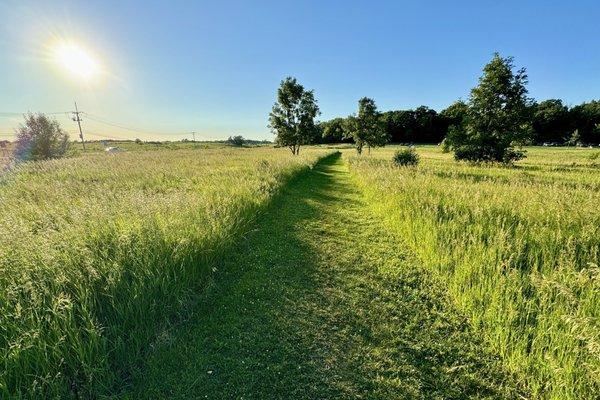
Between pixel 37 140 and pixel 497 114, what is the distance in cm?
4544

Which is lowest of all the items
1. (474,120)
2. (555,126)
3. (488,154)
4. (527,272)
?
(527,272)

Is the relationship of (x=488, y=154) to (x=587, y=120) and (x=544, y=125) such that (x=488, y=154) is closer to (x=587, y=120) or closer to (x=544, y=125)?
(x=544, y=125)

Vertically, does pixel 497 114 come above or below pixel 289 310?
above

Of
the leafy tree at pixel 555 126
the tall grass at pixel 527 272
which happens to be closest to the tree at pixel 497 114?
the tall grass at pixel 527 272

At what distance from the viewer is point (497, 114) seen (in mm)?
21484

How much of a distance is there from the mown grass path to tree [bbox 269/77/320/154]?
25434mm

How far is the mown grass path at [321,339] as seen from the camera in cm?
268

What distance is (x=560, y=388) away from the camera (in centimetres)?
234

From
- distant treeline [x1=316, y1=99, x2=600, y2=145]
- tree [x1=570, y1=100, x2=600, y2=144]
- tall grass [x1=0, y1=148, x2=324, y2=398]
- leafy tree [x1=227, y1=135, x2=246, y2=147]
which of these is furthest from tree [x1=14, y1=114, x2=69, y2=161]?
tree [x1=570, y1=100, x2=600, y2=144]

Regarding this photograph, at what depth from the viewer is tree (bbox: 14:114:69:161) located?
2861cm

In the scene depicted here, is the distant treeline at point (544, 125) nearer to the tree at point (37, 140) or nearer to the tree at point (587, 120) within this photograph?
the tree at point (587, 120)

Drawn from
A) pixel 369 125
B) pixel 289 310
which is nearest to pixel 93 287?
pixel 289 310

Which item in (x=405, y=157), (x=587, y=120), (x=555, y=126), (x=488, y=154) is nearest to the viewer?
(x=405, y=157)

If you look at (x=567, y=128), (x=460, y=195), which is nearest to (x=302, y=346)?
(x=460, y=195)
